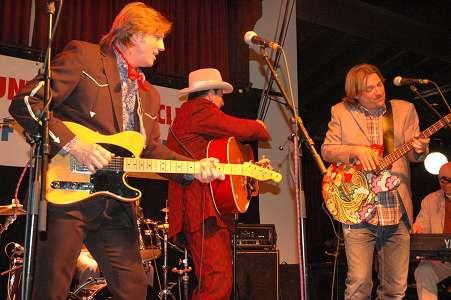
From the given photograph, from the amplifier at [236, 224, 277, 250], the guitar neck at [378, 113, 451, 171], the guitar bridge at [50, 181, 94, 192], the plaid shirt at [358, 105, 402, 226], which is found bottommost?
the amplifier at [236, 224, 277, 250]

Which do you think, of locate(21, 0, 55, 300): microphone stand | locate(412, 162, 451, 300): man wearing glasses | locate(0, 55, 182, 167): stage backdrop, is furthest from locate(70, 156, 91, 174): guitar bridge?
locate(412, 162, 451, 300): man wearing glasses

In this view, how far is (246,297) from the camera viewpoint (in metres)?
5.11

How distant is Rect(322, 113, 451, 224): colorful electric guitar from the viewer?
12.8 ft

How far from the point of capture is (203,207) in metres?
4.11

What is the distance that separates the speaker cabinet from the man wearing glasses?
1656 millimetres

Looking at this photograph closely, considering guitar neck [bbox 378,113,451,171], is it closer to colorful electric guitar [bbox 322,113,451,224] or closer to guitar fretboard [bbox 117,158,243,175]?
colorful electric guitar [bbox 322,113,451,224]

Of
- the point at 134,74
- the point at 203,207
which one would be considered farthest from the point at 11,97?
the point at 134,74

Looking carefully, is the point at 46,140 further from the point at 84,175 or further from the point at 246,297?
the point at 246,297

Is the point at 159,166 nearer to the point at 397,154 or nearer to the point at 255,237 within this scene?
the point at 397,154

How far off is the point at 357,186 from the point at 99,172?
2.01 meters

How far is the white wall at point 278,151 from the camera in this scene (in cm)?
759

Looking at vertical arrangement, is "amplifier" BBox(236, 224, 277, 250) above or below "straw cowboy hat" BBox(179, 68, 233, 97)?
below

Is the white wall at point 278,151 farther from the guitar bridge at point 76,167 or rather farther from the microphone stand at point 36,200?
the microphone stand at point 36,200

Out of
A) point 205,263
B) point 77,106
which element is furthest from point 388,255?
point 77,106
